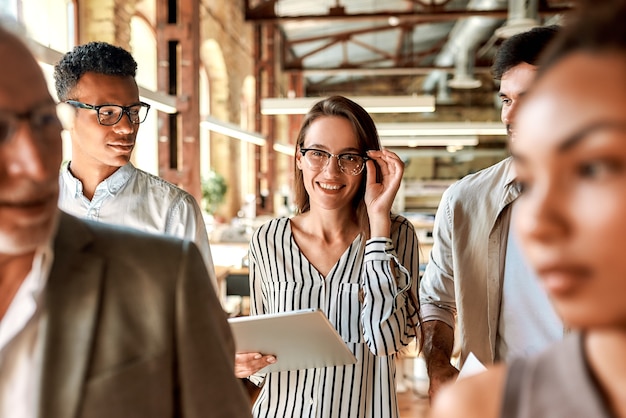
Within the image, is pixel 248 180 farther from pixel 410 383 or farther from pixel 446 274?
pixel 446 274

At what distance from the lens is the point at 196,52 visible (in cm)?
518

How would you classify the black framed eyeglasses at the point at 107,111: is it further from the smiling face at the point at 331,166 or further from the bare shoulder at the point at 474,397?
the bare shoulder at the point at 474,397

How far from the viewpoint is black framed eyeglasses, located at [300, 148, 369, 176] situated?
1782mm

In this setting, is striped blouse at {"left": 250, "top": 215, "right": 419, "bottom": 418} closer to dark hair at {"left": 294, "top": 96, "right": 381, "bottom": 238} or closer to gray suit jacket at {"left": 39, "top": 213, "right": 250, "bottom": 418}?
dark hair at {"left": 294, "top": 96, "right": 381, "bottom": 238}

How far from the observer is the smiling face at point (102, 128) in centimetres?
197

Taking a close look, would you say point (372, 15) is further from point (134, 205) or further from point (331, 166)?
point (331, 166)

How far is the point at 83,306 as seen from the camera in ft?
2.41

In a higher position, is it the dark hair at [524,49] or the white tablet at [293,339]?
the dark hair at [524,49]

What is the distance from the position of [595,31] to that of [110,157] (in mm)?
1790

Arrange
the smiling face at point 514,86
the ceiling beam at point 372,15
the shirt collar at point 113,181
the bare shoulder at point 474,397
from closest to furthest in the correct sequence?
the bare shoulder at point 474,397 < the smiling face at point 514,86 < the shirt collar at point 113,181 < the ceiling beam at point 372,15

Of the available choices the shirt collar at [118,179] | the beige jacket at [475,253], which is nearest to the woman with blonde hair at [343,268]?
the beige jacket at [475,253]

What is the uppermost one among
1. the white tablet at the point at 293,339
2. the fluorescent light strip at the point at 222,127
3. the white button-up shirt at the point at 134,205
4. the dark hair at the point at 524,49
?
the fluorescent light strip at the point at 222,127

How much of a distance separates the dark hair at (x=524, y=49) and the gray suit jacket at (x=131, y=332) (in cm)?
106

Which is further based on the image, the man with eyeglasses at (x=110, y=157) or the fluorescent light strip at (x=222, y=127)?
the fluorescent light strip at (x=222, y=127)
